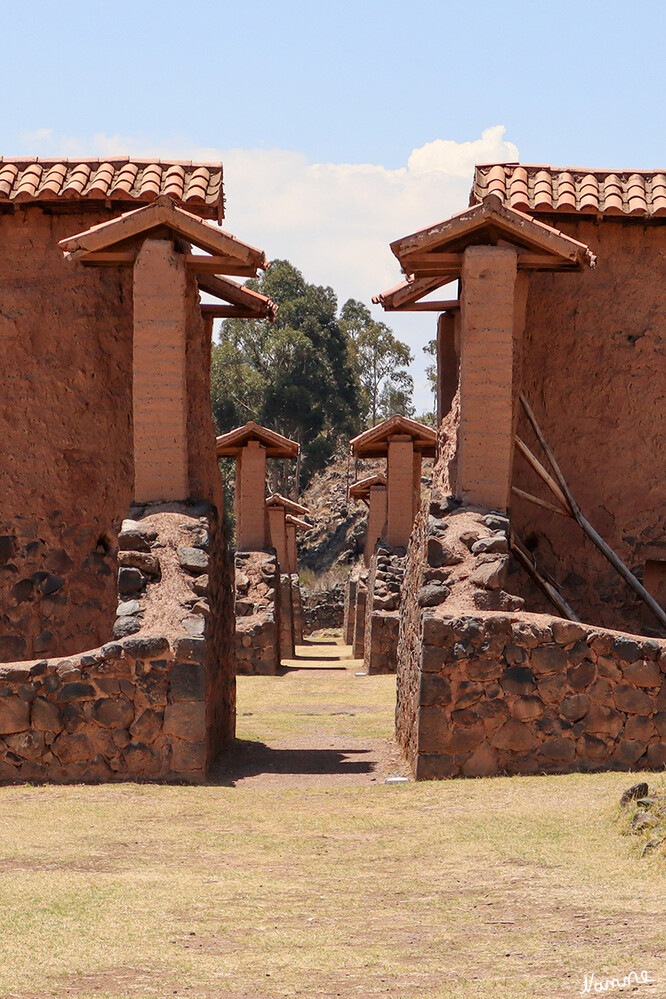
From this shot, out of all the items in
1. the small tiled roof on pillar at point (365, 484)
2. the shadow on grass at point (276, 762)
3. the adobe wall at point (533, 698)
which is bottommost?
the shadow on grass at point (276, 762)

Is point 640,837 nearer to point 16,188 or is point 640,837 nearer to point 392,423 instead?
point 16,188

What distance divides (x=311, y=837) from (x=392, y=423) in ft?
53.6

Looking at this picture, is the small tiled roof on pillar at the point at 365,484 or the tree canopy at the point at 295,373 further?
the tree canopy at the point at 295,373

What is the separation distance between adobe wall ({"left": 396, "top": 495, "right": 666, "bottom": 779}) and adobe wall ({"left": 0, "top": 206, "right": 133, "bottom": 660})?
13.9 feet

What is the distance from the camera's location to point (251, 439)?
1015 inches

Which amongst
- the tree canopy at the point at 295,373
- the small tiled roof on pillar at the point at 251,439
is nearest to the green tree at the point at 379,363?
the tree canopy at the point at 295,373

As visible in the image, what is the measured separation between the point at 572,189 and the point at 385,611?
11.3 meters

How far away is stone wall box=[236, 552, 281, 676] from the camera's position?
23.4 meters

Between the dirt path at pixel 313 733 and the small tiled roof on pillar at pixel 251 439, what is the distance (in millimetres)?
4679

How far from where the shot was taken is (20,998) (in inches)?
208

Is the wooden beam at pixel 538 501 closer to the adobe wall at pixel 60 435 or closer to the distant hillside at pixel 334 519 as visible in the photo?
the adobe wall at pixel 60 435

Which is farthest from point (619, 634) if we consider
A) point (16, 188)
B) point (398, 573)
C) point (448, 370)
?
point (398, 573)

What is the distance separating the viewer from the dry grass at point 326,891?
5555mm

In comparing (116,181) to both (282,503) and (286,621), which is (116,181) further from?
(282,503)
